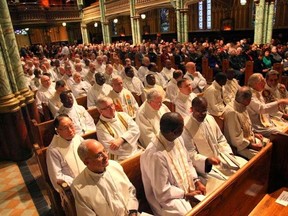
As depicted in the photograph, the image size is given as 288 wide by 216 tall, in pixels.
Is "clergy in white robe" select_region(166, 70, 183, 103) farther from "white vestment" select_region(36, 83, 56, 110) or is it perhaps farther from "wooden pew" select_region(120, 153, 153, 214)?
"wooden pew" select_region(120, 153, 153, 214)

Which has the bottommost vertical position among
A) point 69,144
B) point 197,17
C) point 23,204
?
point 23,204

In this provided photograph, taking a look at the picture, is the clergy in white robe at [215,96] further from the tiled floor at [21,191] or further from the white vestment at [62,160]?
the tiled floor at [21,191]

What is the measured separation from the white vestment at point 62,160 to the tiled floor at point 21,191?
2.74 feet

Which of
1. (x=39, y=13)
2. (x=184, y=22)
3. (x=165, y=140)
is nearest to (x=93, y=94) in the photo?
(x=165, y=140)

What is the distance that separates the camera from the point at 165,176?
100 inches

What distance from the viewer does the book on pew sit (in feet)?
10.4

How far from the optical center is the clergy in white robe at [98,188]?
2.30 metres

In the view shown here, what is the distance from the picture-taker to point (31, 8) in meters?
22.1

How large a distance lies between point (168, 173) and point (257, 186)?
2.94ft

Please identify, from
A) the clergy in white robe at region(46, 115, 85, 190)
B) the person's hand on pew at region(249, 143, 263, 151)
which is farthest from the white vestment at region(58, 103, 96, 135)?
the person's hand on pew at region(249, 143, 263, 151)

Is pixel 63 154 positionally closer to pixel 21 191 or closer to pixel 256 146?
pixel 21 191

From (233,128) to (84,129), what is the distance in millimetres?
2444

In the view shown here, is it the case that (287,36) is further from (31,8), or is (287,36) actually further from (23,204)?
(31,8)

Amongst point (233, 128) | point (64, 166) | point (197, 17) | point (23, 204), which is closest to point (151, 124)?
point (233, 128)
